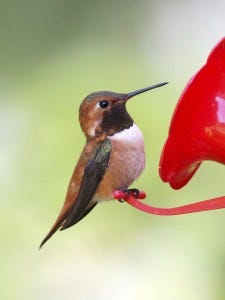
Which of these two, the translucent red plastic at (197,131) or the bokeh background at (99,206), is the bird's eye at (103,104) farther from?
the bokeh background at (99,206)

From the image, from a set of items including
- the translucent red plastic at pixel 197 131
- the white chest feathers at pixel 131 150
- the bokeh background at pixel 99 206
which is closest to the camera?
the translucent red plastic at pixel 197 131

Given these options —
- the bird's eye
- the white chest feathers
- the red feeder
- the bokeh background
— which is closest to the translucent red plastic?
the red feeder

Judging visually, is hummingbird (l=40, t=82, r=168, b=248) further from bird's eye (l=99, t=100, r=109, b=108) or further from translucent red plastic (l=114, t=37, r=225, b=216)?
translucent red plastic (l=114, t=37, r=225, b=216)

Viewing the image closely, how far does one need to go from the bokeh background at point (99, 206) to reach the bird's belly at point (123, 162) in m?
1.85

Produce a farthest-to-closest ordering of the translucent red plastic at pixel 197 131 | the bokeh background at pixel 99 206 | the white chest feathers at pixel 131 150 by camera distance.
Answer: the bokeh background at pixel 99 206 → the white chest feathers at pixel 131 150 → the translucent red plastic at pixel 197 131

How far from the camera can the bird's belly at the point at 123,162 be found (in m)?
2.86

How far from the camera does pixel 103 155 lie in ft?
9.73

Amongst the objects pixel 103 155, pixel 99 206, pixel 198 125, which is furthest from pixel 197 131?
pixel 99 206

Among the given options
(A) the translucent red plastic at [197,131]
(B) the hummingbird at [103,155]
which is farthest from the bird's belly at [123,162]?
(A) the translucent red plastic at [197,131]

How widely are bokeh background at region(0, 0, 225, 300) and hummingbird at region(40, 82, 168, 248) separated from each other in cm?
188

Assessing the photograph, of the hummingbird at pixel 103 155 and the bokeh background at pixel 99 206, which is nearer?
the hummingbird at pixel 103 155

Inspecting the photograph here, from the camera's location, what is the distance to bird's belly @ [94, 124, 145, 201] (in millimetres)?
2863

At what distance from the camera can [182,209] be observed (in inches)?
96.1

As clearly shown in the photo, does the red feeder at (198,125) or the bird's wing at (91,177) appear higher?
the red feeder at (198,125)
